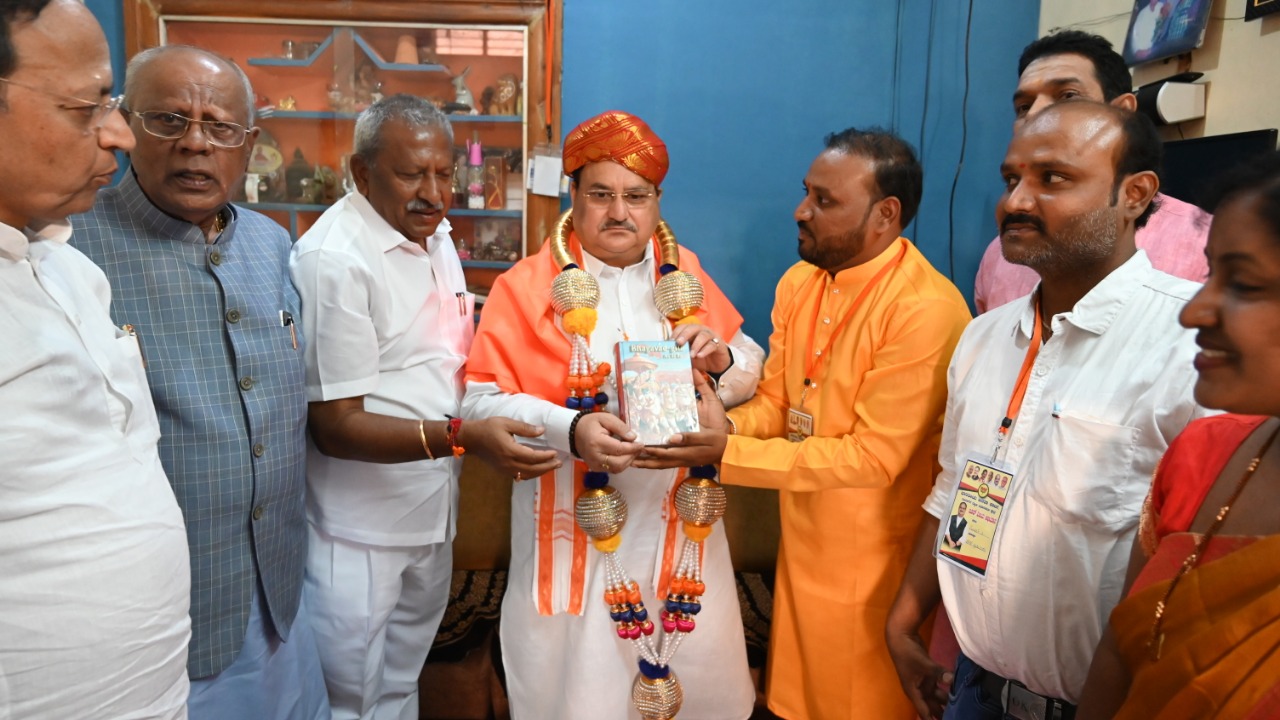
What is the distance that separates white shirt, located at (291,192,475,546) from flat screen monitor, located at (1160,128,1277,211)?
2.22m

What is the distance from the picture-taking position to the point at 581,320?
2.10m

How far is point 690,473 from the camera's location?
2.22 m

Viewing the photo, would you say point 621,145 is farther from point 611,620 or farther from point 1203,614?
point 1203,614

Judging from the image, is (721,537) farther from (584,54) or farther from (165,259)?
(584,54)

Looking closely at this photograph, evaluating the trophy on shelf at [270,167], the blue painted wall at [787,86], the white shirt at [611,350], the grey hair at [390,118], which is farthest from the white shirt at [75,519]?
the trophy on shelf at [270,167]

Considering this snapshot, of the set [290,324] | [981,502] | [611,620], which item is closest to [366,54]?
[290,324]

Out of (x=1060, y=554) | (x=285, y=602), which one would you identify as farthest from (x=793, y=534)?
(x=285, y=602)

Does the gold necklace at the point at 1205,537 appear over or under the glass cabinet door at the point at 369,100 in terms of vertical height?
under

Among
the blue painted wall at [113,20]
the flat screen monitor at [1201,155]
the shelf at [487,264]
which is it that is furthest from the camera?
the shelf at [487,264]

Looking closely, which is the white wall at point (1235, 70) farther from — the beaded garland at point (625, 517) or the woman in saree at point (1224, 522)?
the beaded garland at point (625, 517)

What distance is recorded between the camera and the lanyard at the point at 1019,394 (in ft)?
5.55

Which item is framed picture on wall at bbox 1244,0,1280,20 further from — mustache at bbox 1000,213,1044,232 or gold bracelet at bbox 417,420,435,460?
gold bracelet at bbox 417,420,435,460

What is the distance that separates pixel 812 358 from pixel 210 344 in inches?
61.1

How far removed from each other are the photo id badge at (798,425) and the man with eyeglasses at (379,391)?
742 millimetres
